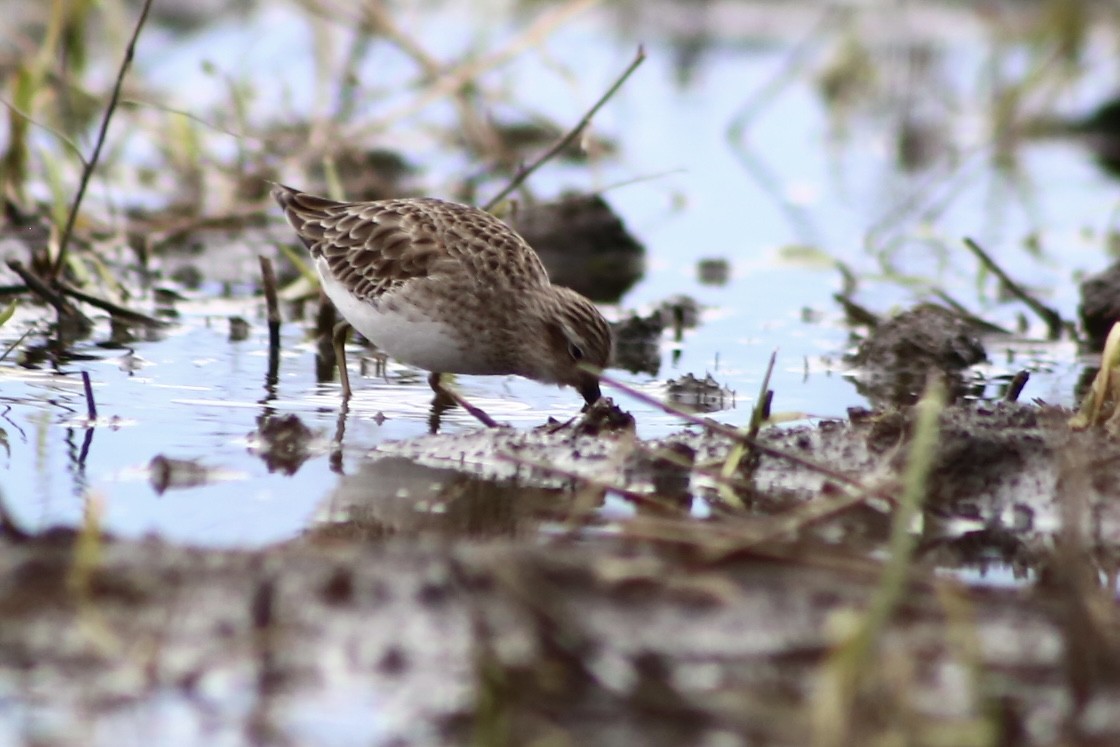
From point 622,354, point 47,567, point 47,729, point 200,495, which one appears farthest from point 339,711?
point 622,354

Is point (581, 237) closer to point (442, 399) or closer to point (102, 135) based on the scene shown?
point (442, 399)

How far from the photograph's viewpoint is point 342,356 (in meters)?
7.10

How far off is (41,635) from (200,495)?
1473 millimetres

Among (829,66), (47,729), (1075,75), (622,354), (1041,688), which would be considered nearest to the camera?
(47,729)

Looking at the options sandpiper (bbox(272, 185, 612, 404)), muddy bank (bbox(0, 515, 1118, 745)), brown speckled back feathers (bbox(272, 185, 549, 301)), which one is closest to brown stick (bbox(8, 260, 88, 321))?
brown speckled back feathers (bbox(272, 185, 549, 301))

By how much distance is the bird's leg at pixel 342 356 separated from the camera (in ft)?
22.7

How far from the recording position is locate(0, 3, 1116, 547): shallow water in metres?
5.70

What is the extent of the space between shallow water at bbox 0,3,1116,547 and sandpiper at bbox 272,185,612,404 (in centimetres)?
22

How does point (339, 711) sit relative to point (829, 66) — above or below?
below

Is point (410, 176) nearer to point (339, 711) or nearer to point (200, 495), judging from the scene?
point (200, 495)

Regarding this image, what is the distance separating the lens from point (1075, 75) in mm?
15719

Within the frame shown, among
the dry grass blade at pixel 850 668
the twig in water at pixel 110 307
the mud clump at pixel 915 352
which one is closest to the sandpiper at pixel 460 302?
the twig in water at pixel 110 307

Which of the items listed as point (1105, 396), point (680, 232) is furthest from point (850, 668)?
point (680, 232)

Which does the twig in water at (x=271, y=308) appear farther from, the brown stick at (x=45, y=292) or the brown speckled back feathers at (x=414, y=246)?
the brown stick at (x=45, y=292)
